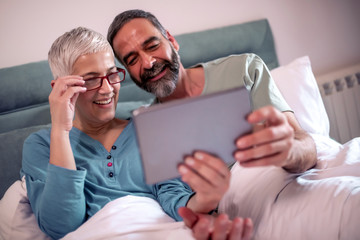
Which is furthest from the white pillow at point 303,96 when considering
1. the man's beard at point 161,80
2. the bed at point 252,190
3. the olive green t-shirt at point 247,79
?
the man's beard at point 161,80

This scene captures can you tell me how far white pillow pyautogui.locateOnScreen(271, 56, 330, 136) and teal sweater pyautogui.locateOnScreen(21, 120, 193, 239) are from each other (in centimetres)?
74

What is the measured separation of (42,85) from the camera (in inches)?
64.1

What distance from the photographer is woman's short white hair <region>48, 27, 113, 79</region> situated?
3.69 feet

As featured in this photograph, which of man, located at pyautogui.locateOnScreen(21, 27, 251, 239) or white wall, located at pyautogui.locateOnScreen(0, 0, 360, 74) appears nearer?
man, located at pyautogui.locateOnScreen(21, 27, 251, 239)

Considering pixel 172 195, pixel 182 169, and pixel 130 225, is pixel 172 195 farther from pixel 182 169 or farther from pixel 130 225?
pixel 182 169

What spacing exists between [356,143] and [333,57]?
5.12 feet

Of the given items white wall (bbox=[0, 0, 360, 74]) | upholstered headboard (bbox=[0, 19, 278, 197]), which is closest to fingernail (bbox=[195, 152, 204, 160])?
upholstered headboard (bbox=[0, 19, 278, 197])

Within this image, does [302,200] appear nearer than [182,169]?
No

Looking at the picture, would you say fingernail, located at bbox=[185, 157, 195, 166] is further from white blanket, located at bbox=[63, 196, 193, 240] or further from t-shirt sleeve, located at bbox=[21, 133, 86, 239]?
t-shirt sleeve, located at bbox=[21, 133, 86, 239]

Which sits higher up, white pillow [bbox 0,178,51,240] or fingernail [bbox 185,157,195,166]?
fingernail [bbox 185,157,195,166]

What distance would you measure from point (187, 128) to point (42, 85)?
1.19m

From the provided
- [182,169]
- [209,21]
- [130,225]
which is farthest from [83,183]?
[209,21]

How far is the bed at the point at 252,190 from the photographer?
0.81m

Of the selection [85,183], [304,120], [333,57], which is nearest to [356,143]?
[304,120]
